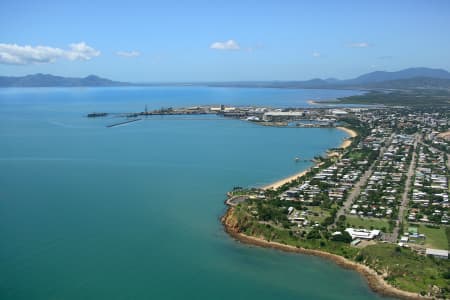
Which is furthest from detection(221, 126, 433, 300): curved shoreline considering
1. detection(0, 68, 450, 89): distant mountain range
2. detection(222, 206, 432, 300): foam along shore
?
detection(0, 68, 450, 89): distant mountain range

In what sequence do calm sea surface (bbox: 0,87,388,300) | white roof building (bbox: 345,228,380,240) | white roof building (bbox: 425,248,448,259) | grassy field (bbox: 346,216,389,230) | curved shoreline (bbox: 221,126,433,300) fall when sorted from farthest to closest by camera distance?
1. grassy field (bbox: 346,216,389,230)
2. white roof building (bbox: 345,228,380,240)
3. white roof building (bbox: 425,248,448,259)
4. calm sea surface (bbox: 0,87,388,300)
5. curved shoreline (bbox: 221,126,433,300)

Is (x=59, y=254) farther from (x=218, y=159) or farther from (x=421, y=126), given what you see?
(x=421, y=126)

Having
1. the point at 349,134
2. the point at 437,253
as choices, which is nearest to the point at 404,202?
the point at 437,253

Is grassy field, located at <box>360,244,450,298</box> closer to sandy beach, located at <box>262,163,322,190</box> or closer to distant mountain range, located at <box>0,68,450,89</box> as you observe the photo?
sandy beach, located at <box>262,163,322,190</box>

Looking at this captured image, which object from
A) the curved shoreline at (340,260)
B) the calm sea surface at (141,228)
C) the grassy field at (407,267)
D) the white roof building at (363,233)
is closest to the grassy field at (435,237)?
the grassy field at (407,267)

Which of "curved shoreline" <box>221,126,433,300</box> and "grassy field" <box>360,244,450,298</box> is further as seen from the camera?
"grassy field" <box>360,244,450,298</box>

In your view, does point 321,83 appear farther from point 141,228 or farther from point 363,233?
point 141,228

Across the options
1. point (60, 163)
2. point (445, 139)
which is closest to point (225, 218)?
point (60, 163)

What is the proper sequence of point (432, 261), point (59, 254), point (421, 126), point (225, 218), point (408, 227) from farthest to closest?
point (421, 126) → point (225, 218) → point (408, 227) → point (59, 254) → point (432, 261)
